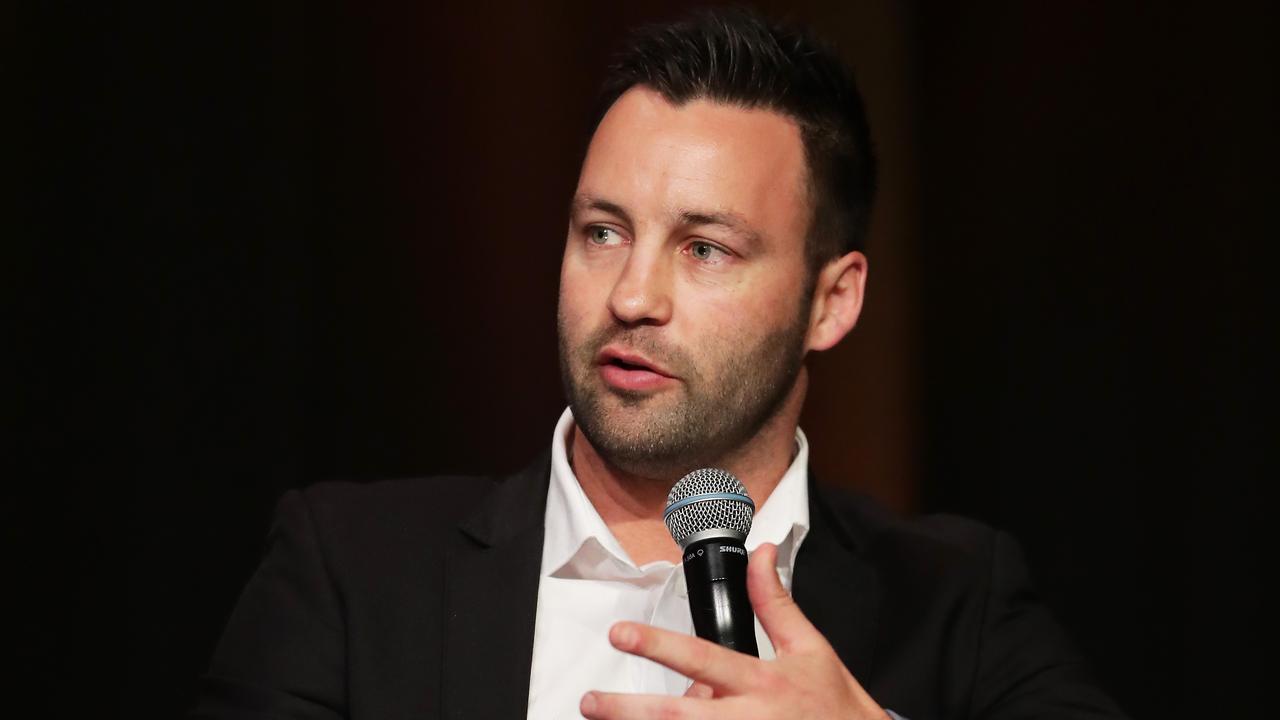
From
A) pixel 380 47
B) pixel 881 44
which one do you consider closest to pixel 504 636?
pixel 380 47

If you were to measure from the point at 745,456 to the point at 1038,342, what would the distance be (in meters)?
1.08

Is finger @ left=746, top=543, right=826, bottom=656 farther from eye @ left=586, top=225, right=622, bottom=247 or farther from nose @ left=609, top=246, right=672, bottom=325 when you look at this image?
eye @ left=586, top=225, right=622, bottom=247

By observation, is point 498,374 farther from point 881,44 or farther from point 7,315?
point 881,44

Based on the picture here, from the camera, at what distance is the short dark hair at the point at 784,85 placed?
1.96m

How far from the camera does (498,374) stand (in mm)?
2695

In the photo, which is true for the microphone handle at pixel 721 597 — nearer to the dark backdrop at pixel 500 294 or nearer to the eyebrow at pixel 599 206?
the eyebrow at pixel 599 206

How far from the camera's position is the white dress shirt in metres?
1.83

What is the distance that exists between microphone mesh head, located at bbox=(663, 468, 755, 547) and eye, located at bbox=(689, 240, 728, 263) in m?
0.46

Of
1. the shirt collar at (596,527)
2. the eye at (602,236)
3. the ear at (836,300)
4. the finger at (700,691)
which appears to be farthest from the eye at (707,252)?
the finger at (700,691)

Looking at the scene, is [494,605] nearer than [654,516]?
Yes

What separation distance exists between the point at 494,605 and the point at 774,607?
2.06ft

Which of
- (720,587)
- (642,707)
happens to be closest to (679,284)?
(720,587)

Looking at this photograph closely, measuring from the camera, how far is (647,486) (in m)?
1.97

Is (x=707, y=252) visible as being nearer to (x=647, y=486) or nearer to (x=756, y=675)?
(x=647, y=486)
